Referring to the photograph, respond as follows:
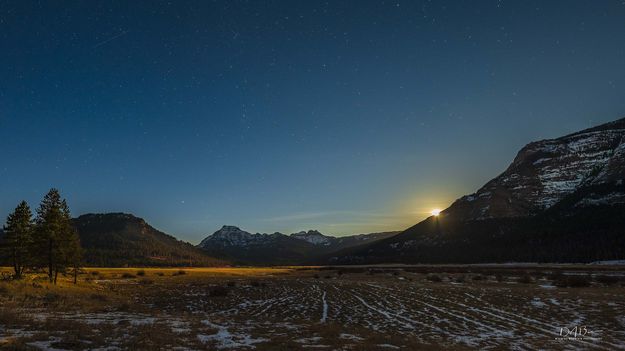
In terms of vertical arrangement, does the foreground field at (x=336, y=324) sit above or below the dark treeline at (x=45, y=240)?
below

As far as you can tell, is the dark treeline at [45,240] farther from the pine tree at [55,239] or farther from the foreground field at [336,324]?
the foreground field at [336,324]

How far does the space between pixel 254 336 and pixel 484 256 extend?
164191mm

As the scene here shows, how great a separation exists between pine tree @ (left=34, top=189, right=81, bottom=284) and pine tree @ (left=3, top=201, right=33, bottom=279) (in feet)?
7.53

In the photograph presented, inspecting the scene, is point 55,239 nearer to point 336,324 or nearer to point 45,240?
point 45,240

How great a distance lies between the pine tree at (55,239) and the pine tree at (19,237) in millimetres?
2294

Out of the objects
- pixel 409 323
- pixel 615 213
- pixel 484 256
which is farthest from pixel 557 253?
pixel 409 323

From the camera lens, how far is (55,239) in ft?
165

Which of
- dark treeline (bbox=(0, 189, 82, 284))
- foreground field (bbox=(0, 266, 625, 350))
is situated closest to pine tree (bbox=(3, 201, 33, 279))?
dark treeline (bbox=(0, 189, 82, 284))

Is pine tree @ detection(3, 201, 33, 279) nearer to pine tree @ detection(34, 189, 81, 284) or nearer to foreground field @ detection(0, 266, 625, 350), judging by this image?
pine tree @ detection(34, 189, 81, 284)

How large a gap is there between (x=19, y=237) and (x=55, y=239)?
643cm

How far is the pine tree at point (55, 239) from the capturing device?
164 ft

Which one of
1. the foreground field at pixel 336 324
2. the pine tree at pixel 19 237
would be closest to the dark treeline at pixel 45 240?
the pine tree at pixel 19 237

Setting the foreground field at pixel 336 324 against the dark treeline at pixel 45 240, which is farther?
the dark treeline at pixel 45 240

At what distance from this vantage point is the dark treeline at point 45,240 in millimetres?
50344
